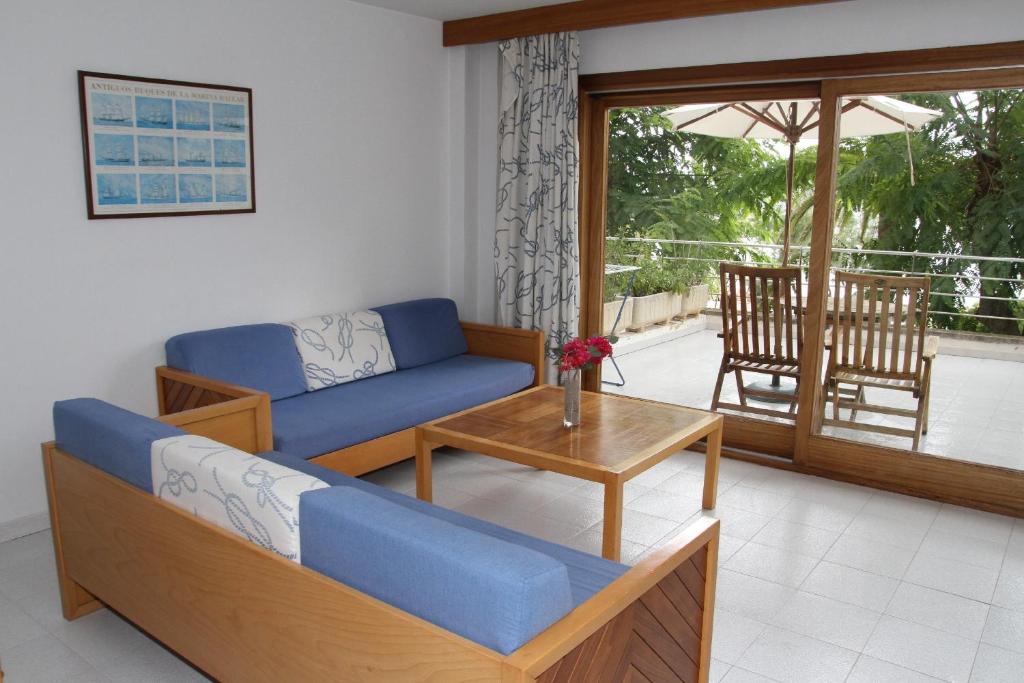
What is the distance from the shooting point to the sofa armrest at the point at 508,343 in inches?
190

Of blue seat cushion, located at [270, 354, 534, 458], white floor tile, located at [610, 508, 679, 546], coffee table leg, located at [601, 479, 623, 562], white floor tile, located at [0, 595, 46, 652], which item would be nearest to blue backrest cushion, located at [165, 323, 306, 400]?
blue seat cushion, located at [270, 354, 534, 458]

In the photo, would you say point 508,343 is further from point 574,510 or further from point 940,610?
point 940,610

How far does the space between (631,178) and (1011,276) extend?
207 centimetres

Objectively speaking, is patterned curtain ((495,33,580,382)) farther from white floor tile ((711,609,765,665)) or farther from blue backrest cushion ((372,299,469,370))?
white floor tile ((711,609,765,665))

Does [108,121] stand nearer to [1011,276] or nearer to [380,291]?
[380,291]

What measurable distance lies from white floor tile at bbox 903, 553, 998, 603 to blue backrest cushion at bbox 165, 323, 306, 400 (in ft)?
9.24

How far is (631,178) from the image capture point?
5035 mm

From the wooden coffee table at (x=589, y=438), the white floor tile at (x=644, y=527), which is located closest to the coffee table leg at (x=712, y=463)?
the wooden coffee table at (x=589, y=438)

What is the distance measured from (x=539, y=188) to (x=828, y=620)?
115 inches

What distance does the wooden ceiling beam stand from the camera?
4.00 metres

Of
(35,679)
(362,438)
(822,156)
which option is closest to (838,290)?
(822,156)

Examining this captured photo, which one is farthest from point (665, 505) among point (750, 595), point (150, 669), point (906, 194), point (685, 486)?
point (150, 669)

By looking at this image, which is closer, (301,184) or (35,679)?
(35,679)

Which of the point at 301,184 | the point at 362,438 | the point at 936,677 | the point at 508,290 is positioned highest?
the point at 301,184
